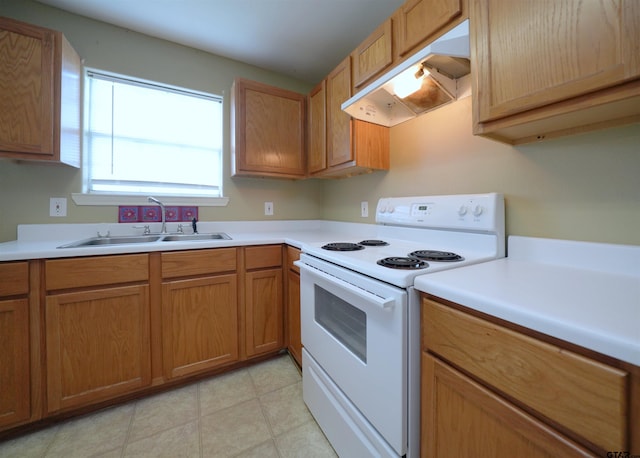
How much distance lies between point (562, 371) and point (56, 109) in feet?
7.90

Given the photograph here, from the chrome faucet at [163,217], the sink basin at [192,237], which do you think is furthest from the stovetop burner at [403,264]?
the chrome faucet at [163,217]

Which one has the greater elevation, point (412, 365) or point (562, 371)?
point (562, 371)

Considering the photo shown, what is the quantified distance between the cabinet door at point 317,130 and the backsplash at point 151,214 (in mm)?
1064

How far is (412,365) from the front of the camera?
801mm

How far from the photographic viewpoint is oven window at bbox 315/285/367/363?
1.03m

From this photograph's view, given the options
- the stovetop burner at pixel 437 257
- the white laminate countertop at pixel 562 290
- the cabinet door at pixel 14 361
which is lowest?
the cabinet door at pixel 14 361

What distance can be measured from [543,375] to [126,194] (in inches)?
93.9

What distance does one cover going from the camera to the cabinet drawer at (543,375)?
442 millimetres

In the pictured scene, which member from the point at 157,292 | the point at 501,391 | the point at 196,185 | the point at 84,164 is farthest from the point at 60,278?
the point at 501,391

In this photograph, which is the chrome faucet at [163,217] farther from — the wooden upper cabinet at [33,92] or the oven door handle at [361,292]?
the oven door handle at [361,292]

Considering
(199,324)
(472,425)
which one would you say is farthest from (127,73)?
(472,425)

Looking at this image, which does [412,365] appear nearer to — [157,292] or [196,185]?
[157,292]

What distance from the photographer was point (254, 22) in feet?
5.71

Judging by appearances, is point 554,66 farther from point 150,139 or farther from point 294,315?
point 150,139
